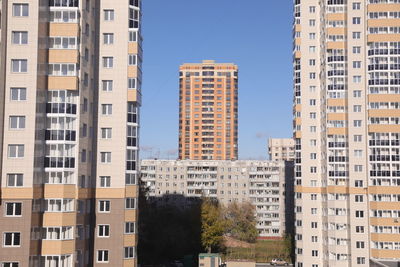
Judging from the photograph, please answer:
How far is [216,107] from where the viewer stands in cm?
16425

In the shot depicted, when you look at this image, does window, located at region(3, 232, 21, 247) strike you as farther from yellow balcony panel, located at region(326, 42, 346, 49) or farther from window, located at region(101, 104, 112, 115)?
yellow balcony panel, located at region(326, 42, 346, 49)

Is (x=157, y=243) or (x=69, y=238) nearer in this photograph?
(x=69, y=238)

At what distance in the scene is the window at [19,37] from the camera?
39.8 metres

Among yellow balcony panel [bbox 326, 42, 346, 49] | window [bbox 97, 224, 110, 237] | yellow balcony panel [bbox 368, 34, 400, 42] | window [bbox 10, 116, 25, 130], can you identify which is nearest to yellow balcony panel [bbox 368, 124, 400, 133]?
yellow balcony panel [bbox 368, 34, 400, 42]

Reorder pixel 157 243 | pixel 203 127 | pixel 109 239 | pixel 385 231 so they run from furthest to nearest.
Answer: pixel 203 127, pixel 157 243, pixel 385 231, pixel 109 239

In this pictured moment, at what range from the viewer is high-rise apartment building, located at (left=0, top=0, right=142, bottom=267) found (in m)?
39.0

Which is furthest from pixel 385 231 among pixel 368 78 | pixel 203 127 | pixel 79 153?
pixel 203 127

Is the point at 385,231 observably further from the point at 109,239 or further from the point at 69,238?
the point at 69,238

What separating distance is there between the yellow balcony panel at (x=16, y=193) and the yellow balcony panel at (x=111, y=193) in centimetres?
880

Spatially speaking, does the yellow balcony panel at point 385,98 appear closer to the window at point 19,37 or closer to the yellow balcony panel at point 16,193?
the window at point 19,37

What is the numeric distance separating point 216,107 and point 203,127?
7794mm

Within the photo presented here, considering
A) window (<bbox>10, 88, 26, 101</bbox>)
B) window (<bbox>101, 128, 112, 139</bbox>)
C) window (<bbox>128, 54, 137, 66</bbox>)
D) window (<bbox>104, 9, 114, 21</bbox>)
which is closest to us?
window (<bbox>10, 88, 26, 101</bbox>)

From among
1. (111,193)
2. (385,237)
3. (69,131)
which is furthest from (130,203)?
(385,237)

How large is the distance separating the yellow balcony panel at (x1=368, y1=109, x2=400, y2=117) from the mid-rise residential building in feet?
214
